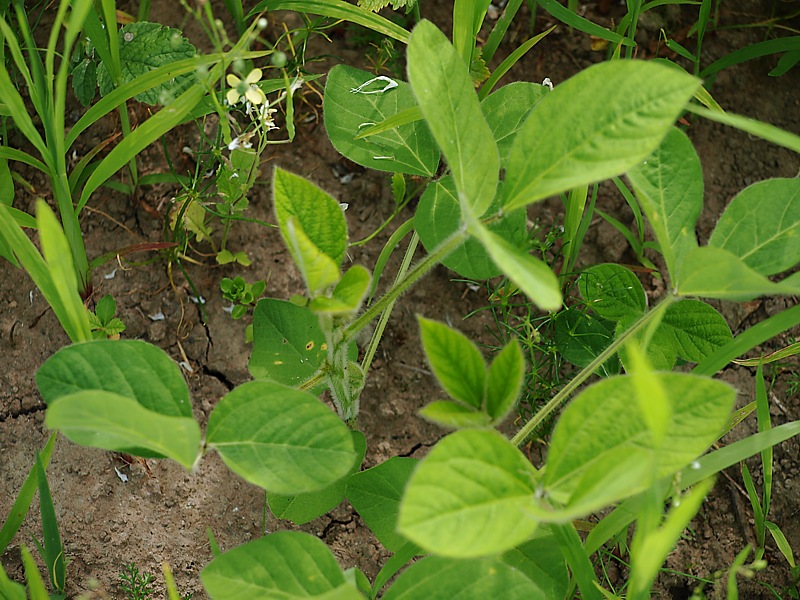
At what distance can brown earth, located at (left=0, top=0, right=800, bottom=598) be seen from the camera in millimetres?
1931

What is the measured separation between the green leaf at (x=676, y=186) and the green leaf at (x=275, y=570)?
0.83 metres

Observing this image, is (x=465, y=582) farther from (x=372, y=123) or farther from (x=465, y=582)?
(x=372, y=123)

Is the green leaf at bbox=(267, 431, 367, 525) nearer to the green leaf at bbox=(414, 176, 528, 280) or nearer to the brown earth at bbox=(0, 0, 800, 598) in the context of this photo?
the brown earth at bbox=(0, 0, 800, 598)

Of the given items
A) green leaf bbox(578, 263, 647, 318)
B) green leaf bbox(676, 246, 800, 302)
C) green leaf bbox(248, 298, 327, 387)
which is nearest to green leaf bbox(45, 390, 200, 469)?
green leaf bbox(248, 298, 327, 387)

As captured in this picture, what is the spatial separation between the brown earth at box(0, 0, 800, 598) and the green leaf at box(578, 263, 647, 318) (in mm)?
381

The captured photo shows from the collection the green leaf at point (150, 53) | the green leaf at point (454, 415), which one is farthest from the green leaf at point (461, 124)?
the green leaf at point (150, 53)

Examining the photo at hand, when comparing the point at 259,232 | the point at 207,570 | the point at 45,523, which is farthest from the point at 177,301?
the point at 207,570

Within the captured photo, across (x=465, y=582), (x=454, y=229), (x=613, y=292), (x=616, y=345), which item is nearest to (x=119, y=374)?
(x=465, y=582)

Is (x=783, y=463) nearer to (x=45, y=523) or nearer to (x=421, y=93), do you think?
(x=421, y=93)

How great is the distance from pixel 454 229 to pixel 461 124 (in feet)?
1.45

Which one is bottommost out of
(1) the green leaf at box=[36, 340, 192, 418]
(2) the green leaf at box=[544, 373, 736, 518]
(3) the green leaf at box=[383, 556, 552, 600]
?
(3) the green leaf at box=[383, 556, 552, 600]

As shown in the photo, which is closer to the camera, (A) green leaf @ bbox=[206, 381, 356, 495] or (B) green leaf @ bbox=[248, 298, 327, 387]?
(A) green leaf @ bbox=[206, 381, 356, 495]

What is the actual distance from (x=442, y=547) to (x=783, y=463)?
150cm

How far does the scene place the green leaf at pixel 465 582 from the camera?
122 centimetres
